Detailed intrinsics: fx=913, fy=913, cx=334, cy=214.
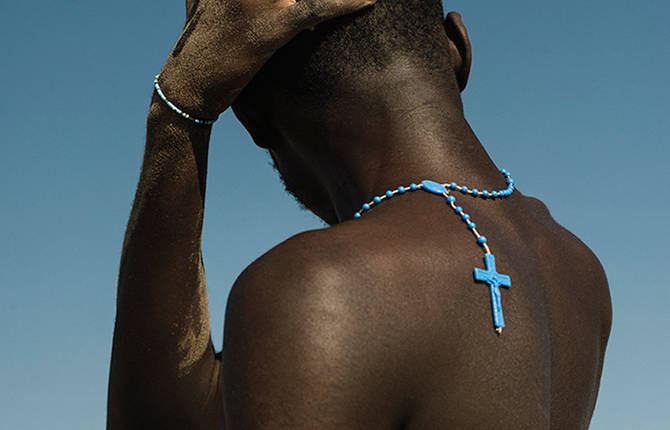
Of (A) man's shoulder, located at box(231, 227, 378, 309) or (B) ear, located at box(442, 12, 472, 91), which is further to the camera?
(B) ear, located at box(442, 12, 472, 91)

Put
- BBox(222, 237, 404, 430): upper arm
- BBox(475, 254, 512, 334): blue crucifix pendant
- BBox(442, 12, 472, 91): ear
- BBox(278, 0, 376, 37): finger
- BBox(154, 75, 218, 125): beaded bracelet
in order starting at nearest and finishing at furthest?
BBox(222, 237, 404, 430): upper arm
BBox(475, 254, 512, 334): blue crucifix pendant
BBox(278, 0, 376, 37): finger
BBox(154, 75, 218, 125): beaded bracelet
BBox(442, 12, 472, 91): ear

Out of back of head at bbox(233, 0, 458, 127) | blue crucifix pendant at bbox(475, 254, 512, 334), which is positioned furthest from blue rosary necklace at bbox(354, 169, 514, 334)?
back of head at bbox(233, 0, 458, 127)

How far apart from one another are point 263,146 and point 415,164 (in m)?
0.74

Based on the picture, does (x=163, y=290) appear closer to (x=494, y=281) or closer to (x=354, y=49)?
(x=354, y=49)

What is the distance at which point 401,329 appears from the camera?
2.32 m

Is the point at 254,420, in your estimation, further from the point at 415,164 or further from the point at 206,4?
the point at 206,4

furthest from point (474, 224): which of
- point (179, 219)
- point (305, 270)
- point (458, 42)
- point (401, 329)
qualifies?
point (179, 219)

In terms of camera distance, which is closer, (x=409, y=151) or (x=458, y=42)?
(x=409, y=151)

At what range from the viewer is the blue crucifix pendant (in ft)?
8.25

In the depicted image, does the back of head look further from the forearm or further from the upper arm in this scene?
→ the upper arm

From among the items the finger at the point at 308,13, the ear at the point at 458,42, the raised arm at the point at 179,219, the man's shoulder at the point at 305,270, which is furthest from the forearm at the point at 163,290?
the ear at the point at 458,42

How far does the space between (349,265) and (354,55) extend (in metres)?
0.85

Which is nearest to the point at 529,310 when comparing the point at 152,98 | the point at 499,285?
the point at 499,285

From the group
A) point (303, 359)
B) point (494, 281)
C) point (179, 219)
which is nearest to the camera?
point (303, 359)
